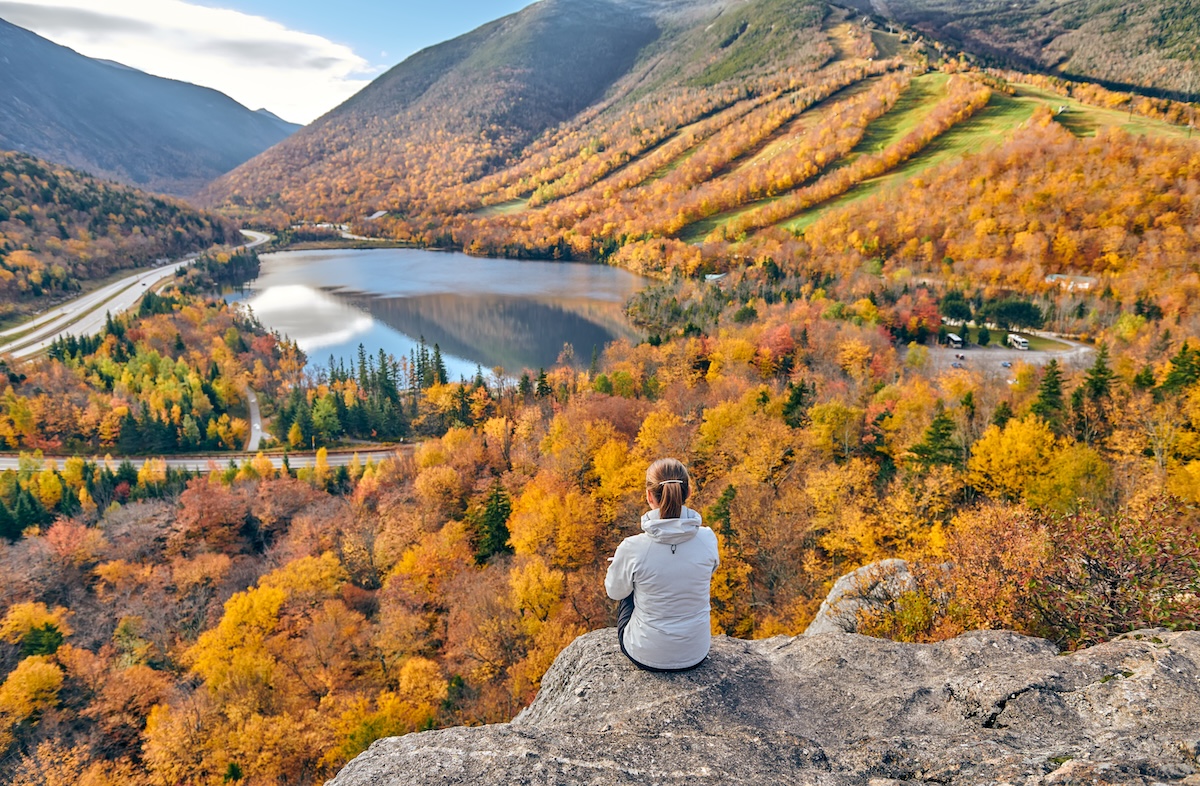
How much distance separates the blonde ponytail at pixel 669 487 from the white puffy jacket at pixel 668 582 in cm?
11

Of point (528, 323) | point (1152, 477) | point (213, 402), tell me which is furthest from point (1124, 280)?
point (213, 402)

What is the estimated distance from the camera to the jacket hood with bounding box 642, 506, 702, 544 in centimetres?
541

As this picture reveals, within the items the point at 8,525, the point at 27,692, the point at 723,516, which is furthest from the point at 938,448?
the point at 8,525

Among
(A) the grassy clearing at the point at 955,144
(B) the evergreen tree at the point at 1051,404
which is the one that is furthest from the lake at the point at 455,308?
(B) the evergreen tree at the point at 1051,404

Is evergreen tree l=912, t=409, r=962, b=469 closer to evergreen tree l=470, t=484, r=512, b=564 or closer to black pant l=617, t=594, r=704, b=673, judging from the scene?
evergreen tree l=470, t=484, r=512, b=564

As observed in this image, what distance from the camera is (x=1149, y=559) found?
746 centimetres

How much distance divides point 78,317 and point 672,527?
475ft

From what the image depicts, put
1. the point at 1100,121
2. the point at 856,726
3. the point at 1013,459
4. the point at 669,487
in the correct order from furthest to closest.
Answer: the point at 1100,121, the point at 1013,459, the point at 856,726, the point at 669,487

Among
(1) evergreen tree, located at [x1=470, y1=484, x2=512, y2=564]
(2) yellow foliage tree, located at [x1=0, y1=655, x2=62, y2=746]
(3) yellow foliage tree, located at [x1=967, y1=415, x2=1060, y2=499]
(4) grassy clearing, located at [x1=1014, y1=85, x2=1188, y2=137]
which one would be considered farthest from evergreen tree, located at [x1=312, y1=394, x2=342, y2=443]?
(4) grassy clearing, located at [x1=1014, y1=85, x2=1188, y2=137]

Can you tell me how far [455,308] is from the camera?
387 feet

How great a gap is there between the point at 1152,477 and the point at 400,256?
7683 inches

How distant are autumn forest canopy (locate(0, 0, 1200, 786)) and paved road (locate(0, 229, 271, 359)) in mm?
9352

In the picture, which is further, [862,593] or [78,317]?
[78,317]

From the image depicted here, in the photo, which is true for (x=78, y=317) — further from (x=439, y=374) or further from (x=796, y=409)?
(x=796, y=409)
